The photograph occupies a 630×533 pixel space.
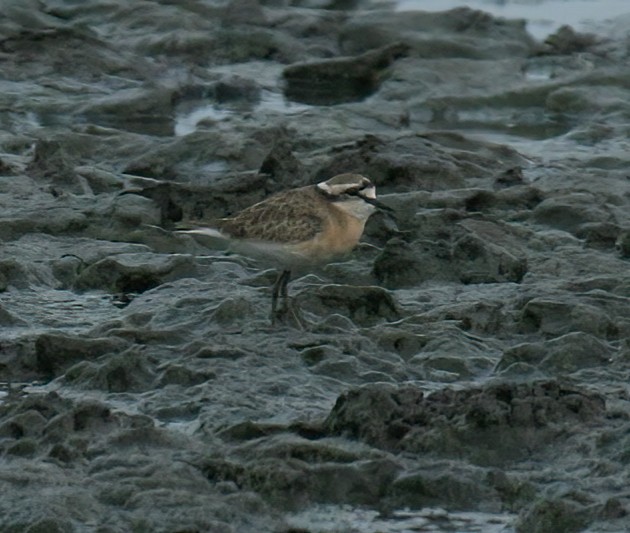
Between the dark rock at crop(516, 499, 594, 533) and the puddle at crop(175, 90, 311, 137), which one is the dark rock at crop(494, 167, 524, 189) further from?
the dark rock at crop(516, 499, 594, 533)

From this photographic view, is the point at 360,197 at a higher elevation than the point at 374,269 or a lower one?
higher

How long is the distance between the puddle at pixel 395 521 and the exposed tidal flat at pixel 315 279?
0.6 inches

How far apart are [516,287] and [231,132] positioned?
13.1ft

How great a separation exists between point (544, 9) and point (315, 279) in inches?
379

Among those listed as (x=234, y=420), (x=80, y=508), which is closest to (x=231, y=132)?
(x=234, y=420)

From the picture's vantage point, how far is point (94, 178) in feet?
39.8

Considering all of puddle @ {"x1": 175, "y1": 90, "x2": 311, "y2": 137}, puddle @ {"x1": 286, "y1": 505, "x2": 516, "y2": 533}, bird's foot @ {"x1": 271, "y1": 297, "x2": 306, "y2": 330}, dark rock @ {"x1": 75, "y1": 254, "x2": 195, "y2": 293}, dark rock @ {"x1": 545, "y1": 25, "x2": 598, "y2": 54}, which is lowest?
puddle @ {"x1": 175, "y1": 90, "x2": 311, "y2": 137}

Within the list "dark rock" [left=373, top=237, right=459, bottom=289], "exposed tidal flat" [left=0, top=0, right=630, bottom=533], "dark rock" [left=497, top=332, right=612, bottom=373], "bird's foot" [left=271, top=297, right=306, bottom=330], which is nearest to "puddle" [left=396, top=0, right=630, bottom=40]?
"exposed tidal flat" [left=0, top=0, right=630, bottom=533]

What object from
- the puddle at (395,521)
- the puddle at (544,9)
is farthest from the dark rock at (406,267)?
the puddle at (544,9)

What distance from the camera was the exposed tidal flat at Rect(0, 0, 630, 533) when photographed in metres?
6.94

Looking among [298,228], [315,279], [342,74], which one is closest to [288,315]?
[298,228]

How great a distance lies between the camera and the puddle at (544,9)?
18.0m

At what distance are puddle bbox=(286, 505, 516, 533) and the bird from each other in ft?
7.73

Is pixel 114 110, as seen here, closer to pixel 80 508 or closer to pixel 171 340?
pixel 171 340
